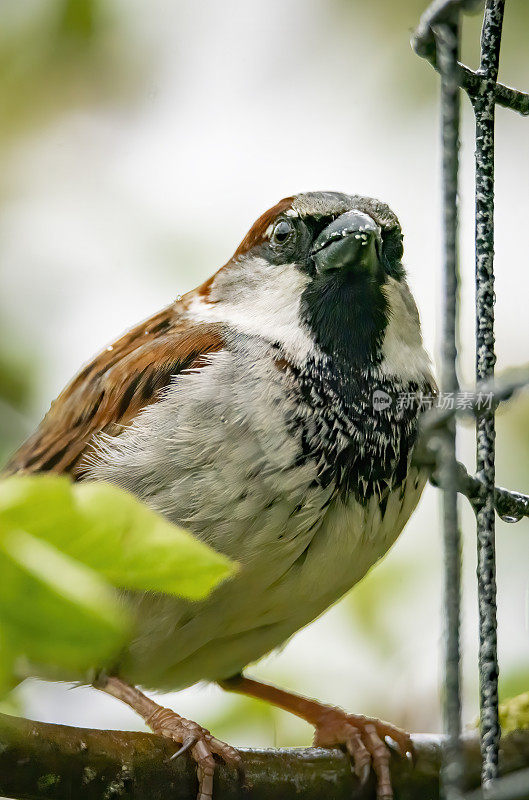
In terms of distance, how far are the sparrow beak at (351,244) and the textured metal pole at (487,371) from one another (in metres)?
1.26

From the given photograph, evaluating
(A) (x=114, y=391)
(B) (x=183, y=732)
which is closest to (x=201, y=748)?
(B) (x=183, y=732)

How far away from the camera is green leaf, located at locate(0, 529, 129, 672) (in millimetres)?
753

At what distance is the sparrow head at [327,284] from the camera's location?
2857 mm

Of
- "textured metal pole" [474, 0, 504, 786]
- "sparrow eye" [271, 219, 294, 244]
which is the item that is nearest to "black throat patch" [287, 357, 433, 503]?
"sparrow eye" [271, 219, 294, 244]

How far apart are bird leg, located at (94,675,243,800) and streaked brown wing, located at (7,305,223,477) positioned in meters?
0.67

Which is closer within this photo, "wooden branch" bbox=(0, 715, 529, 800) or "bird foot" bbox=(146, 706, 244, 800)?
"wooden branch" bbox=(0, 715, 529, 800)

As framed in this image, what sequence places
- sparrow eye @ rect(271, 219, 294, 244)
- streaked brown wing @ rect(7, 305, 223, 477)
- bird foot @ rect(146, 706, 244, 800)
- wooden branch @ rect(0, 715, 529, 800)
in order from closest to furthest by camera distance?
1. wooden branch @ rect(0, 715, 529, 800)
2. bird foot @ rect(146, 706, 244, 800)
3. streaked brown wing @ rect(7, 305, 223, 477)
4. sparrow eye @ rect(271, 219, 294, 244)

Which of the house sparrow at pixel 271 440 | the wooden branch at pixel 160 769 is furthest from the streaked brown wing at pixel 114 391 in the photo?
the wooden branch at pixel 160 769

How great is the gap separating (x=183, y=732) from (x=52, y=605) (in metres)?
1.96

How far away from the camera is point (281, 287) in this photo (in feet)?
10.1

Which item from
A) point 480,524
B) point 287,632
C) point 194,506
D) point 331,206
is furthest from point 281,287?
point 480,524

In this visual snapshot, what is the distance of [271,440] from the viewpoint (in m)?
2.60

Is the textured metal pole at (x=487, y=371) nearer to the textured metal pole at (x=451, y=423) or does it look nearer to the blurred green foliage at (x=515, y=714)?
the textured metal pole at (x=451, y=423)

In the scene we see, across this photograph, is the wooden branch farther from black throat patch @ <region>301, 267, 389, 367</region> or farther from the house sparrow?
black throat patch @ <region>301, 267, 389, 367</region>
